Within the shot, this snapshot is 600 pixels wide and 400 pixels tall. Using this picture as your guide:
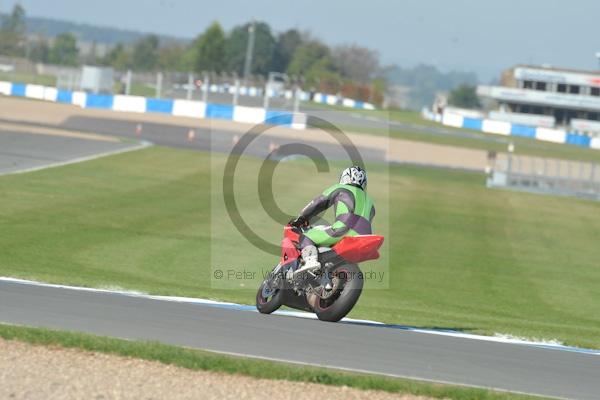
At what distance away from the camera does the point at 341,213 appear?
12.3 meters

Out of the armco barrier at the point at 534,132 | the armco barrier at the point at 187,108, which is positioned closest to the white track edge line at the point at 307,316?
the armco barrier at the point at 187,108

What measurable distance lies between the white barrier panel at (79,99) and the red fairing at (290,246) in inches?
2203

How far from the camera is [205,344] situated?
10.6m

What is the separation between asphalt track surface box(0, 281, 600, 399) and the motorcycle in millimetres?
233

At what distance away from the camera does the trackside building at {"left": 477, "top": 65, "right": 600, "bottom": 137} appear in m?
132

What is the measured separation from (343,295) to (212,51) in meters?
146

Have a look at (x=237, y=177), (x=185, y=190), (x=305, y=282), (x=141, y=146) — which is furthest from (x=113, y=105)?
(x=305, y=282)

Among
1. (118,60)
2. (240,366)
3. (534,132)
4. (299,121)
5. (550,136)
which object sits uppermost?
(118,60)

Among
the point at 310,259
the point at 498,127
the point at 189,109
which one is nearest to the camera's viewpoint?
the point at 310,259

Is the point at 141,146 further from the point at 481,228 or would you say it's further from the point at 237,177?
the point at 481,228

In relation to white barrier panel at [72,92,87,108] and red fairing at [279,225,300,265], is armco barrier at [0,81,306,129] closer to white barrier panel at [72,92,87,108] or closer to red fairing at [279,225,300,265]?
white barrier panel at [72,92,87,108]

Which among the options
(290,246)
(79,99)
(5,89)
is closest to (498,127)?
(79,99)

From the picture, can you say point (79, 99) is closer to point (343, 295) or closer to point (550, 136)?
point (550, 136)

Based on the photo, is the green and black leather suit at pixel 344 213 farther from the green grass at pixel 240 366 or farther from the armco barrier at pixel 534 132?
the armco barrier at pixel 534 132
